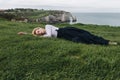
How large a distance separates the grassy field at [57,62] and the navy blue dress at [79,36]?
1.12 meters

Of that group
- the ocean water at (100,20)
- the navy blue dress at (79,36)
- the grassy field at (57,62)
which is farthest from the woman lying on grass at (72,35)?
the ocean water at (100,20)

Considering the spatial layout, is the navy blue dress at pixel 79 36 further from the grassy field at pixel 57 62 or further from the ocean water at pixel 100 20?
the ocean water at pixel 100 20

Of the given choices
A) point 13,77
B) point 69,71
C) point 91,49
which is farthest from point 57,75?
point 91,49

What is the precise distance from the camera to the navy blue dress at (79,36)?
9.71 metres

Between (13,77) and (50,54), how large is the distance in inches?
47.5

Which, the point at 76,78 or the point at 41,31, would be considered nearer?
the point at 76,78

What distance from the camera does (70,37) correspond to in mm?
10133

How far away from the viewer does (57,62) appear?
7.54 metres

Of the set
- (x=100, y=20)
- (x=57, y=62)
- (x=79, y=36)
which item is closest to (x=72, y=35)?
(x=79, y=36)

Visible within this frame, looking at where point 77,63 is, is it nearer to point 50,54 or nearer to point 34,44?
point 50,54

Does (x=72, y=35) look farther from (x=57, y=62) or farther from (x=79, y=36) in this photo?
(x=57, y=62)

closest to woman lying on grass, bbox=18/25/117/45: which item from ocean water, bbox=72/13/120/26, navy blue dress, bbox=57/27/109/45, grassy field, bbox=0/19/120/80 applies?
navy blue dress, bbox=57/27/109/45

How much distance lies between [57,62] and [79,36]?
2.56 meters

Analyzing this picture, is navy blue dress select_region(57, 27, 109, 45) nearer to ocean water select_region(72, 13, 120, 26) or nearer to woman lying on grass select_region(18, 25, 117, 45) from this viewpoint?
woman lying on grass select_region(18, 25, 117, 45)
